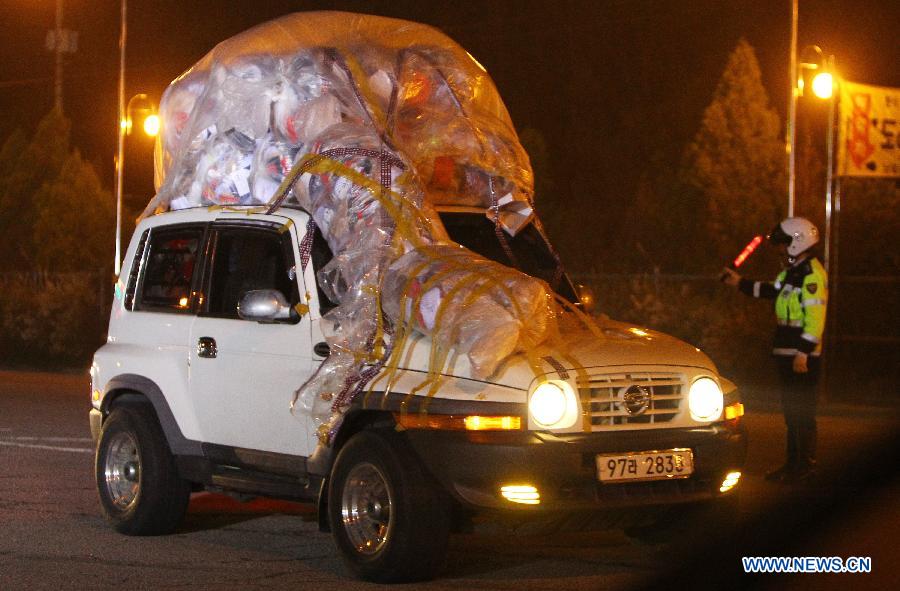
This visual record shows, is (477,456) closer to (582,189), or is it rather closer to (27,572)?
(27,572)

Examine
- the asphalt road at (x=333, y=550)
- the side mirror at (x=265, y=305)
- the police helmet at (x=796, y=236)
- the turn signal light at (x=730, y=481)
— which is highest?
the police helmet at (x=796, y=236)

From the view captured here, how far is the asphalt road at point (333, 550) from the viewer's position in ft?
22.1

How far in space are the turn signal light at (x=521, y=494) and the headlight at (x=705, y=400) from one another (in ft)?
3.32

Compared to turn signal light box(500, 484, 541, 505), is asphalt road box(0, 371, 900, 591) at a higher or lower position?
lower

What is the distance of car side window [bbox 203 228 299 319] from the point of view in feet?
27.3

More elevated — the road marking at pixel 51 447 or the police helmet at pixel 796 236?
the police helmet at pixel 796 236

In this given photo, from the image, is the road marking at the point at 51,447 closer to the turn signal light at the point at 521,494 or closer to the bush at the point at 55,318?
the turn signal light at the point at 521,494

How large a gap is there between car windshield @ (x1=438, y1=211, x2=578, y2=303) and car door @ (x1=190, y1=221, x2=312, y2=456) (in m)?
1.04

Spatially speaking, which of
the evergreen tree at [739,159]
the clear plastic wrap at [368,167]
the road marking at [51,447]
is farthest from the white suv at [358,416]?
the evergreen tree at [739,159]

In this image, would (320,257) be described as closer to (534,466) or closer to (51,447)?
(534,466)

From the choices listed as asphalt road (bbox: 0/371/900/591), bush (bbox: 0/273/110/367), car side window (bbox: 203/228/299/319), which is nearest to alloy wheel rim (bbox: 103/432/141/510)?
asphalt road (bbox: 0/371/900/591)

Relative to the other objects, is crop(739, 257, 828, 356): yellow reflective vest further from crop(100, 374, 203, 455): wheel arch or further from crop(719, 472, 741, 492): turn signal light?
crop(100, 374, 203, 455): wheel arch

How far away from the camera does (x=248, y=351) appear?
27.3ft

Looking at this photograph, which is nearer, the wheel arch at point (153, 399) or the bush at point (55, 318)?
the wheel arch at point (153, 399)
